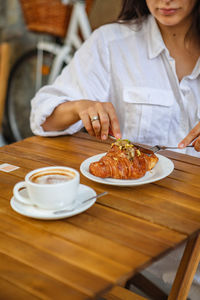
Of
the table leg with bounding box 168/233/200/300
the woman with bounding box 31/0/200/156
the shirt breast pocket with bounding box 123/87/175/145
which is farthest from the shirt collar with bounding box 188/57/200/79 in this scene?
the table leg with bounding box 168/233/200/300

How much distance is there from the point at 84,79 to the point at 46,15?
154 centimetres

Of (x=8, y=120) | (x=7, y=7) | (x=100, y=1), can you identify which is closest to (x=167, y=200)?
(x=100, y=1)

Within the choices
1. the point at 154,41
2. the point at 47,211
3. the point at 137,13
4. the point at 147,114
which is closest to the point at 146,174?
the point at 47,211

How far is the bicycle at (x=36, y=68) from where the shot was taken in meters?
3.07

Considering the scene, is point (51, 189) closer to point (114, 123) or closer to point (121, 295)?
point (114, 123)

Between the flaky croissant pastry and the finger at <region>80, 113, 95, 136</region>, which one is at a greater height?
the finger at <region>80, 113, 95, 136</region>

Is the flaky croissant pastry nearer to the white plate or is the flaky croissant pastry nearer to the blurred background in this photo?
the white plate

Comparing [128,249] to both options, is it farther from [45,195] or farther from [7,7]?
[7,7]

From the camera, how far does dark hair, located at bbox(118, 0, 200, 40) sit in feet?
5.48

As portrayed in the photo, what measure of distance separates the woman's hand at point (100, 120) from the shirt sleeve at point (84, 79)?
0.80ft

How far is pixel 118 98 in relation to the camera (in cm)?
170

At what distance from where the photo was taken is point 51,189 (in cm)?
78

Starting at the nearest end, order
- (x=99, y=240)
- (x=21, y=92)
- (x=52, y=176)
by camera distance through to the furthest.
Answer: (x=99, y=240)
(x=52, y=176)
(x=21, y=92)

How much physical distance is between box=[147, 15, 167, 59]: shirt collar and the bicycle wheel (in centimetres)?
163
